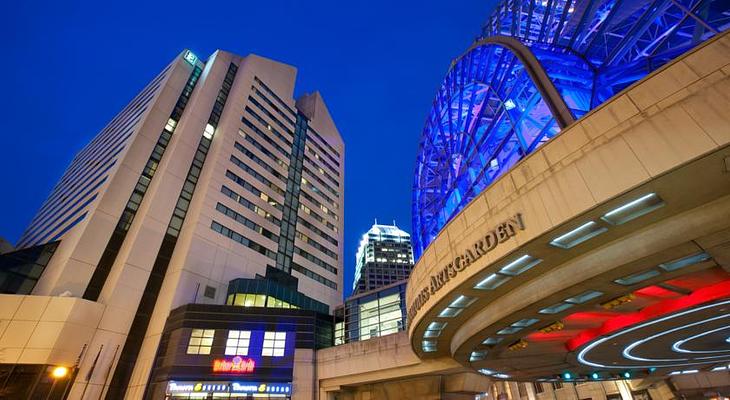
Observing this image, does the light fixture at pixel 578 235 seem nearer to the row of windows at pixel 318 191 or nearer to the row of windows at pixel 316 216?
the row of windows at pixel 316 216

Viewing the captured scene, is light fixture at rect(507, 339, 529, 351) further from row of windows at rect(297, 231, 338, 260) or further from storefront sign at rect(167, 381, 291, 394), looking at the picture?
row of windows at rect(297, 231, 338, 260)

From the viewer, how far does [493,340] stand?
1762 centimetres

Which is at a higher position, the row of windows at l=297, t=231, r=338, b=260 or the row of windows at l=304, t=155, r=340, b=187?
the row of windows at l=304, t=155, r=340, b=187

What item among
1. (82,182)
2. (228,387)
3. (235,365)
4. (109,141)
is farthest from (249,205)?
(109,141)

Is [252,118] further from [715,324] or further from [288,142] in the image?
[715,324]

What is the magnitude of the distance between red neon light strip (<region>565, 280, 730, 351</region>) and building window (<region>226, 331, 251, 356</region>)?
29502 mm

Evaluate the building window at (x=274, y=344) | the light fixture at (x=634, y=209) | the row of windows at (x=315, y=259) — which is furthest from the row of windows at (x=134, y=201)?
the light fixture at (x=634, y=209)

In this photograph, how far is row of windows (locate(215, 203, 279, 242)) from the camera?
4927cm

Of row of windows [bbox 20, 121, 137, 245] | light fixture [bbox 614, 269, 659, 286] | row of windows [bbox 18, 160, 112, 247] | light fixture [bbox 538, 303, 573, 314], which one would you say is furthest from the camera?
row of windows [bbox 20, 121, 137, 245]

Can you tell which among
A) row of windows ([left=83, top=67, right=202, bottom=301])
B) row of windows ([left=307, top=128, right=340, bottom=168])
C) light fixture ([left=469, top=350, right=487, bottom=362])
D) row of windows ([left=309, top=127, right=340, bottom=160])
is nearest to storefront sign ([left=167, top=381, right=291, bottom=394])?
row of windows ([left=83, top=67, right=202, bottom=301])

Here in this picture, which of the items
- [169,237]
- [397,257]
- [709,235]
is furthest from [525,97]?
[397,257]

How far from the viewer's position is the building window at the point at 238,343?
3378 centimetres

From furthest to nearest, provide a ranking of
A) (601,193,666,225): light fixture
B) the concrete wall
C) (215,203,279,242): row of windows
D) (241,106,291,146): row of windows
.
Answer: (241,106,291,146): row of windows
(215,203,279,242): row of windows
the concrete wall
(601,193,666,225): light fixture

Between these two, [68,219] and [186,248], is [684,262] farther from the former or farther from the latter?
[68,219]
